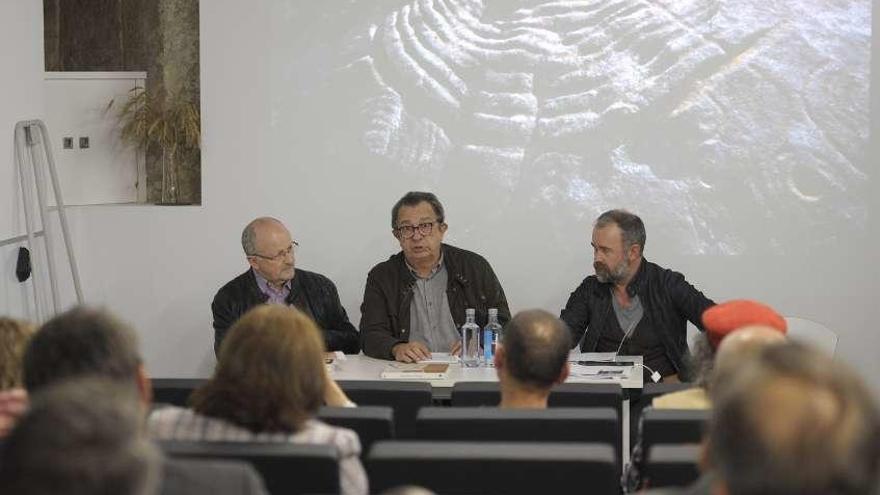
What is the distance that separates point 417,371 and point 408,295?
1016 millimetres

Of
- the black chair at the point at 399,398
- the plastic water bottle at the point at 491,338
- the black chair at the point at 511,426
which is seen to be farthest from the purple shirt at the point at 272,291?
the black chair at the point at 511,426

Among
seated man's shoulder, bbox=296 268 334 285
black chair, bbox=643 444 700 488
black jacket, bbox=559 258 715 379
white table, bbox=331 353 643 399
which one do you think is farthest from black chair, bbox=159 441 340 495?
seated man's shoulder, bbox=296 268 334 285

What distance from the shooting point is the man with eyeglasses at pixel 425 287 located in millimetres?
6855

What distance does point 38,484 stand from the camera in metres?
1.99

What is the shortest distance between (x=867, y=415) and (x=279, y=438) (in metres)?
1.82

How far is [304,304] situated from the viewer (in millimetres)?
6848

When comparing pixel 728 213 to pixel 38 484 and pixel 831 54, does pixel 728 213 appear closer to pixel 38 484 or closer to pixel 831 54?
pixel 831 54

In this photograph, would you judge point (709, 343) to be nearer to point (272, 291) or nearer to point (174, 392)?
point (174, 392)

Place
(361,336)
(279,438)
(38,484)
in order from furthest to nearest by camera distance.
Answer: (361,336), (279,438), (38,484)

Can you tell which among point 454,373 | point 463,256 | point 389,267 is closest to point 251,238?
point 389,267

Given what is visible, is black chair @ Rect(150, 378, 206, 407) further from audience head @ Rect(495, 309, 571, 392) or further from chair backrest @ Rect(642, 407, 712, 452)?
chair backrest @ Rect(642, 407, 712, 452)

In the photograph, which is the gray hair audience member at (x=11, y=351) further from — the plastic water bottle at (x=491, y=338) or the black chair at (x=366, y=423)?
the plastic water bottle at (x=491, y=338)

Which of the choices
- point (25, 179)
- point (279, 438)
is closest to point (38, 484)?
point (279, 438)

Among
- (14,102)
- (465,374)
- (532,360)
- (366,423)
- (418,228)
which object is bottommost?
(465,374)
